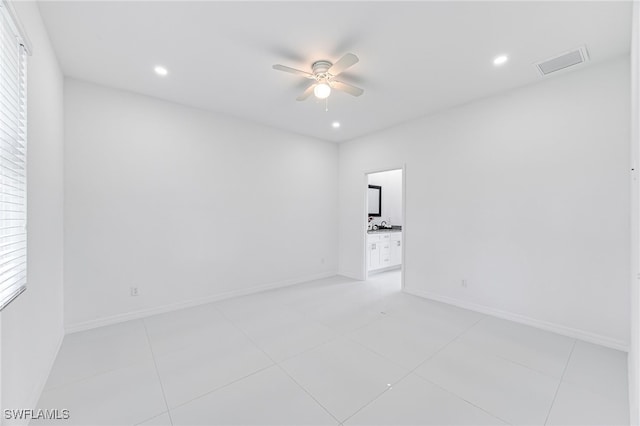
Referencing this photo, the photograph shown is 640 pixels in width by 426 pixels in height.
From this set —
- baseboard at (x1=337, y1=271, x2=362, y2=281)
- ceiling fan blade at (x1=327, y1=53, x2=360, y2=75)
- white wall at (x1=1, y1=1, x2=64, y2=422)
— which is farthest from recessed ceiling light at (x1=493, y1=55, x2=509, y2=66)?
baseboard at (x1=337, y1=271, x2=362, y2=281)

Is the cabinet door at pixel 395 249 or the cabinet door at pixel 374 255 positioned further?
the cabinet door at pixel 395 249

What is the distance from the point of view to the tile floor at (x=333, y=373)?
169 cm

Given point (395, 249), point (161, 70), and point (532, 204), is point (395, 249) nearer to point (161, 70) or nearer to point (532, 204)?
point (532, 204)

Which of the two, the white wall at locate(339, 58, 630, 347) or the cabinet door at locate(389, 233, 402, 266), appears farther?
the cabinet door at locate(389, 233, 402, 266)

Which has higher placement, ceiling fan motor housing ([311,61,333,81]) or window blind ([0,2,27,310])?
ceiling fan motor housing ([311,61,333,81])

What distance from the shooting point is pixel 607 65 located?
2.51m

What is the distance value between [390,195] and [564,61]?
4.34 m

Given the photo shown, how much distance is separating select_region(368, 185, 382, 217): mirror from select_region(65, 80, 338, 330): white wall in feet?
6.96

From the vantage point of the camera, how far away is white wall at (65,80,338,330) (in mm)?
2883

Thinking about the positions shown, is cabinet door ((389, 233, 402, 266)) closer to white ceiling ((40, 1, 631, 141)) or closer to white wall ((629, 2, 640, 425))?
white ceiling ((40, 1, 631, 141))

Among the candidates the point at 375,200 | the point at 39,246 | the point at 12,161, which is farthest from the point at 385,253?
the point at 12,161

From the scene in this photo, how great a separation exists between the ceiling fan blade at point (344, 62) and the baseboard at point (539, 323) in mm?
3316

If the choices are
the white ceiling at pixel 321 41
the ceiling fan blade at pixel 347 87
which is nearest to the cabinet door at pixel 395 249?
the white ceiling at pixel 321 41

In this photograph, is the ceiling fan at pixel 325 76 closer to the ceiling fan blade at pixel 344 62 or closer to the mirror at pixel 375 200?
the ceiling fan blade at pixel 344 62
